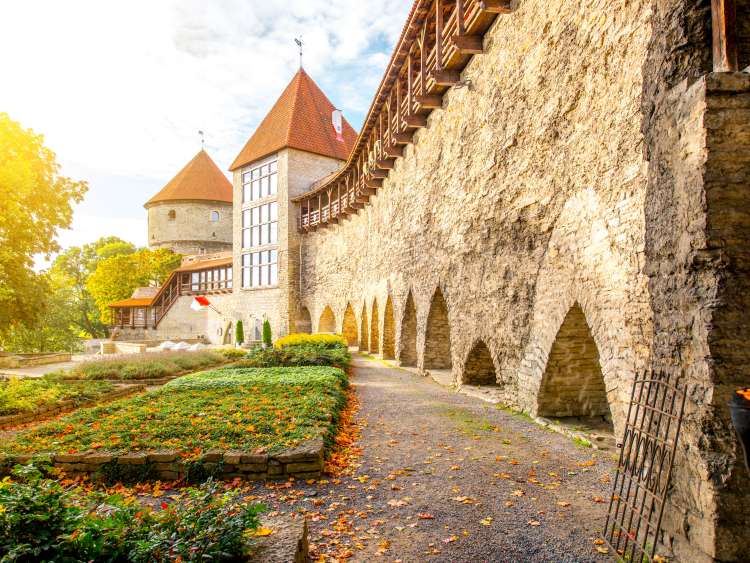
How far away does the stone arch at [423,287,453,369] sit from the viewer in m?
12.4

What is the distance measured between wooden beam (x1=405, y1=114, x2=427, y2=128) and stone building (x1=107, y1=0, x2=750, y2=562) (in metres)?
0.06

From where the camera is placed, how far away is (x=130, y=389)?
11.4 m

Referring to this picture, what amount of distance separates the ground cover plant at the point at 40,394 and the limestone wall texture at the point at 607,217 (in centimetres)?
790

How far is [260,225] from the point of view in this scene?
104ft

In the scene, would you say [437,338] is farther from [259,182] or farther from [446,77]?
[259,182]

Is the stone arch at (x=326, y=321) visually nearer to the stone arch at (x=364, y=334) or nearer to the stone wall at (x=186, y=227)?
the stone arch at (x=364, y=334)

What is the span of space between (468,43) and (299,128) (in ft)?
74.4

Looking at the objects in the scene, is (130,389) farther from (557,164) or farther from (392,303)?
(557,164)

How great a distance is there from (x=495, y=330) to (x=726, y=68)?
5807 millimetres

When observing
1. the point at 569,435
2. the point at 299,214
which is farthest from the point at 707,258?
the point at 299,214

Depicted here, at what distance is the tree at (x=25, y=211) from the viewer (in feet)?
41.4

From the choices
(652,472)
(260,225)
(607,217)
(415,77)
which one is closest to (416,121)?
(415,77)

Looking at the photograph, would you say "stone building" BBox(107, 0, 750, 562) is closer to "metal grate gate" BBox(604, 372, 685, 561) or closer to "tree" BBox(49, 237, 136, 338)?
"metal grate gate" BBox(604, 372, 685, 561)

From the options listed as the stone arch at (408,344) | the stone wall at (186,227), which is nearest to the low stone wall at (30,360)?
the stone arch at (408,344)
